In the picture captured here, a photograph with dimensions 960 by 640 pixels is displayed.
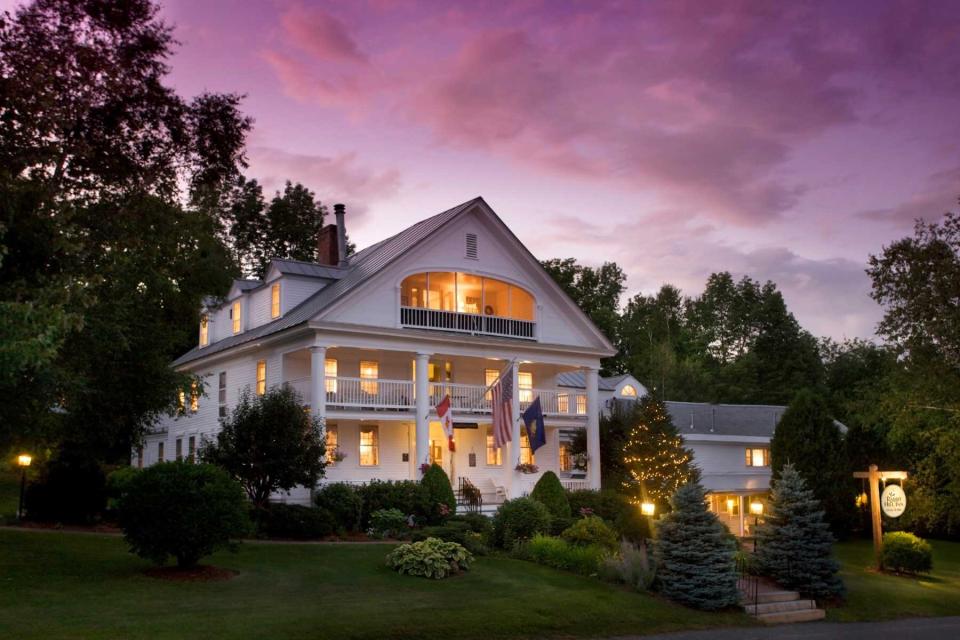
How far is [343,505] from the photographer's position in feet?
87.4

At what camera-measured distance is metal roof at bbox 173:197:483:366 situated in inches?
1218

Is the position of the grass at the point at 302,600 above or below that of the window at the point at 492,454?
below

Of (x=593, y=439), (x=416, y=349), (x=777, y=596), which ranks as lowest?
(x=777, y=596)

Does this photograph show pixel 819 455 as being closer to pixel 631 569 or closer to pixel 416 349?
pixel 416 349

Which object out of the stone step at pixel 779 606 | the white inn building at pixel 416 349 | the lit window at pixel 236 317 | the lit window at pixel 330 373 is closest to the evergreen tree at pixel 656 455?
the white inn building at pixel 416 349

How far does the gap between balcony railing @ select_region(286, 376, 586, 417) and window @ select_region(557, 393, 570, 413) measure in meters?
0.05

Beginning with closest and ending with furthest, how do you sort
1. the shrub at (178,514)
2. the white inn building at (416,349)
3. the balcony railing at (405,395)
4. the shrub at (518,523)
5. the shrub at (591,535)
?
1. the shrub at (178,514)
2. the shrub at (591,535)
3. the shrub at (518,523)
4. the balcony railing at (405,395)
5. the white inn building at (416,349)

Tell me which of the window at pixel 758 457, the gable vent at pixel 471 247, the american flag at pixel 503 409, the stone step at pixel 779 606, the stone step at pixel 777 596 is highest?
the gable vent at pixel 471 247

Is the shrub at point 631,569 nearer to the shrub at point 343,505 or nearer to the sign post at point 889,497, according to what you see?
the shrub at point 343,505

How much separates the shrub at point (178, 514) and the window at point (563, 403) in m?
20.1

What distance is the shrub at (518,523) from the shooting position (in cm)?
2442

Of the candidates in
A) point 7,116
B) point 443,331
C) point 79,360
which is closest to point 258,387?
point 443,331

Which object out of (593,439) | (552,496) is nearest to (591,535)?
(552,496)

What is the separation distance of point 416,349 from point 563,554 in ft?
37.8
